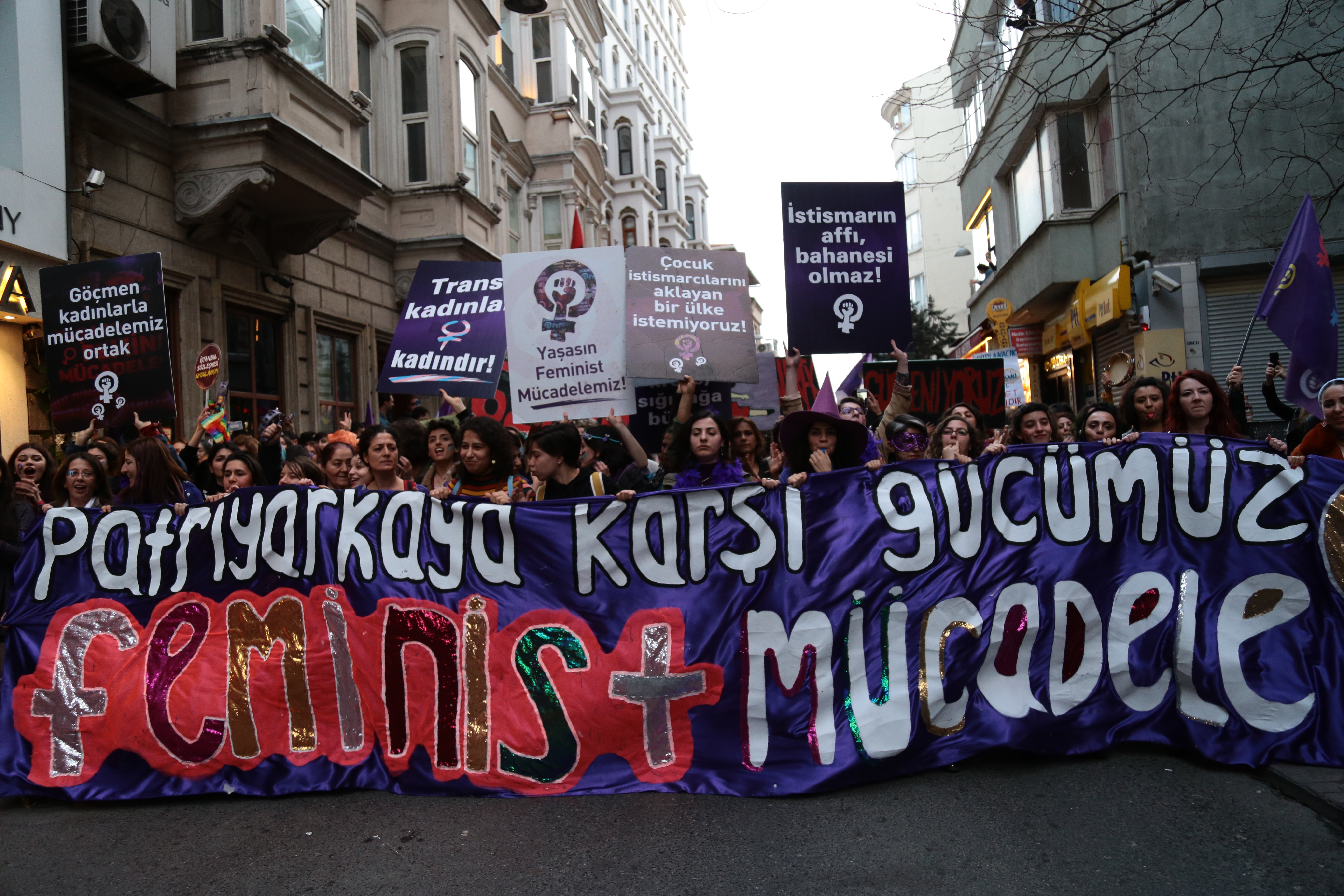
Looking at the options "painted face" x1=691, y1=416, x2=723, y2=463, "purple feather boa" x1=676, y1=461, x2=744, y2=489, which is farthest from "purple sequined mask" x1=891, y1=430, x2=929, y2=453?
"painted face" x1=691, y1=416, x2=723, y2=463

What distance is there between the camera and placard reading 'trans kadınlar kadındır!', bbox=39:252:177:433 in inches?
259

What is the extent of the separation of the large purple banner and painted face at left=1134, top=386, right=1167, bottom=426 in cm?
146

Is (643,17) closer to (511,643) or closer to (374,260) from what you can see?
(374,260)

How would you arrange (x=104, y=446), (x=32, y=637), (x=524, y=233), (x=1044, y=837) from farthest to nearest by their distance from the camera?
(x=524, y=233), (x=104, y=446), (x=32, y=637), (x=1044, y=837)

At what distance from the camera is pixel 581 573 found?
4418 mm

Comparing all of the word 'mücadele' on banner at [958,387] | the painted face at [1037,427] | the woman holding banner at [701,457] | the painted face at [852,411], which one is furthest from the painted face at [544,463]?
the word 'mücadele' on banner at [958,387]

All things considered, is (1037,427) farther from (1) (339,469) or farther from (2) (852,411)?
(1) (339,469)

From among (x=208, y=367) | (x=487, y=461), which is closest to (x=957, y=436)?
(x=487, y=461)

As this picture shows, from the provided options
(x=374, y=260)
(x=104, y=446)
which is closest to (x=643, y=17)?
(x=374, y=260)

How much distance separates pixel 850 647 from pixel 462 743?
5.54ft

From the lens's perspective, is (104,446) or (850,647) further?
(104,446)

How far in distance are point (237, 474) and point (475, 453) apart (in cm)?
130

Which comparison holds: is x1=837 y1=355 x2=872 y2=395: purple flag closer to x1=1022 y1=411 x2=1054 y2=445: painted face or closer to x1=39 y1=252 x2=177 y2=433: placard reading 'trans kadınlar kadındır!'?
x1=1022 y1=411 x2=1054 y2=445: painted face

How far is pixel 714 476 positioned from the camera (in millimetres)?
5340
